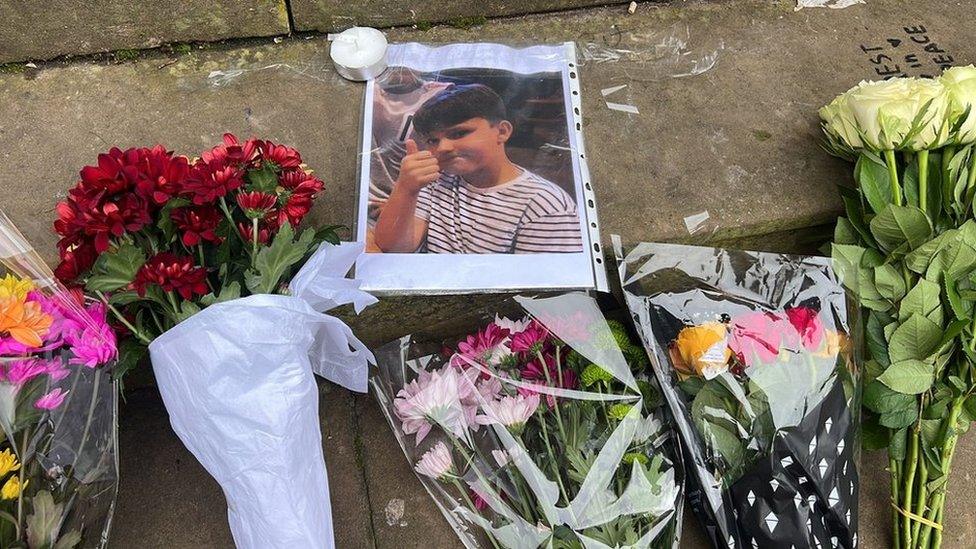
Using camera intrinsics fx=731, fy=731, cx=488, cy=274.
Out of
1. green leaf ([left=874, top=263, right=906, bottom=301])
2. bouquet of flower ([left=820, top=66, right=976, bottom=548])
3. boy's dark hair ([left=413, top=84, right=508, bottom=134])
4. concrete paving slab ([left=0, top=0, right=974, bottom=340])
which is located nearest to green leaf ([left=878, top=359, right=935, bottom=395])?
bouquet of flower ([left=820, top=66, right=976, bottom=548])

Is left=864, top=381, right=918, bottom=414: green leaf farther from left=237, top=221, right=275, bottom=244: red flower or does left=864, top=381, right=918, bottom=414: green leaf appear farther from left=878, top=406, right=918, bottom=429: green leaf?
left=237, top=221, right=275, bottom=244: red flower

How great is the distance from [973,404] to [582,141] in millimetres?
774

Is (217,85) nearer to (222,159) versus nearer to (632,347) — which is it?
(222,159)

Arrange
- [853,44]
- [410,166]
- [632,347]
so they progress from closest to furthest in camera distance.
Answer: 1. [632,347]
2. [410,166]
3. [853,44]

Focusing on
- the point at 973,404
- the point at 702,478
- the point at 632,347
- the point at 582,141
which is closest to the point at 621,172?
the point at 582,141

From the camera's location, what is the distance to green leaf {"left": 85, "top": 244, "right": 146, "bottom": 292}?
Result: 0.89 metres

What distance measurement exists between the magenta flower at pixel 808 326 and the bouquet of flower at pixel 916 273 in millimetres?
143

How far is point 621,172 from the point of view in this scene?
1.36 meters

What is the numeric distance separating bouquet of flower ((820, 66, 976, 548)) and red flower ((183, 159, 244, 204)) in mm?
946

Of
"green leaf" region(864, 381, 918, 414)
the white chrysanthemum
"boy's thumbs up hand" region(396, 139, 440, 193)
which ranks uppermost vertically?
"boy's thumbs up hand" region(396, 139, 440, 193)

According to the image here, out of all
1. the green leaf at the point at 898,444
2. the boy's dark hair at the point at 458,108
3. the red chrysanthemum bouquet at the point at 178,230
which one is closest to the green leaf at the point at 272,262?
the red chrysanthemum bouquet at the point at 178,230

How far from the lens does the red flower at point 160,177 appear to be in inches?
35.0

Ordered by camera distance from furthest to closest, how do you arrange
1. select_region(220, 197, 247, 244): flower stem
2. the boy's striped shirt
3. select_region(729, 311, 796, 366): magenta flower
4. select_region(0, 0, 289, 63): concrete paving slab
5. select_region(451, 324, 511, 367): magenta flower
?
select_region(0, 0, 289, 63): concrete paving slab → the boy's striped shirt → select_region(451, 324, 511, 367): magenta flower → select_region(729, 311, 796, 366): magenta flower → select_region(220, 197, 247, 244): flower stem

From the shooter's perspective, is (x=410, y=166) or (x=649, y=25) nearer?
(x=410, y=166)
